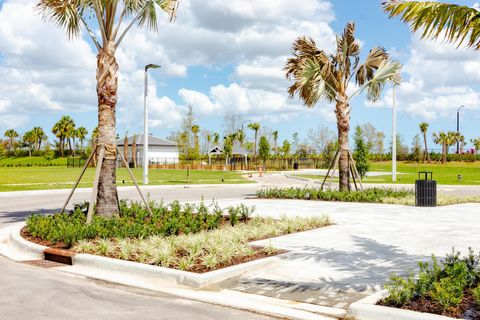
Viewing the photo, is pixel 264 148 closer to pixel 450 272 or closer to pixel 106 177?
pixel 106 177

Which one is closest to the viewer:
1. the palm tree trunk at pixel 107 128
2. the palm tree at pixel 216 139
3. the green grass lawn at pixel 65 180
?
the palm tree trunk at pixel 107 128

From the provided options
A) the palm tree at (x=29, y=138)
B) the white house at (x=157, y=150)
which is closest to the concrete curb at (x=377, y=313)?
the white house at (x=157, y=150)

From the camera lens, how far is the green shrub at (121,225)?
9586mm

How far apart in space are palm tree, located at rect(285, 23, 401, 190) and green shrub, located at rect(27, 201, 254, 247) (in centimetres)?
907

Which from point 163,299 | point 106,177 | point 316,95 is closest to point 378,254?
point 163,299

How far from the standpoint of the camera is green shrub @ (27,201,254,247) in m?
9.59

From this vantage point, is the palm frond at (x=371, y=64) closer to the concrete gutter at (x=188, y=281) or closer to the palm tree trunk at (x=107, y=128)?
the palm tree trunk at (x=107, y=128)

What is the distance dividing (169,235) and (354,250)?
146 inches

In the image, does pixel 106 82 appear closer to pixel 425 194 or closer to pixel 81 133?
pixel 425 194

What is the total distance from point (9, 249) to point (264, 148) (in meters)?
56.5

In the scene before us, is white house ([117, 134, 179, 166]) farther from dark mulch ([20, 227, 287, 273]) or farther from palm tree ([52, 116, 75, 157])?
dark mulch ([20, 227, 287, 273])

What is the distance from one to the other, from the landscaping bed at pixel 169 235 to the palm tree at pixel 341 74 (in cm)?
815

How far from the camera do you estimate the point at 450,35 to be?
7.62 meters

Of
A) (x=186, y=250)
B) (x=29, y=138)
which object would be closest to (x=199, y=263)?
(x=186, y=250)
